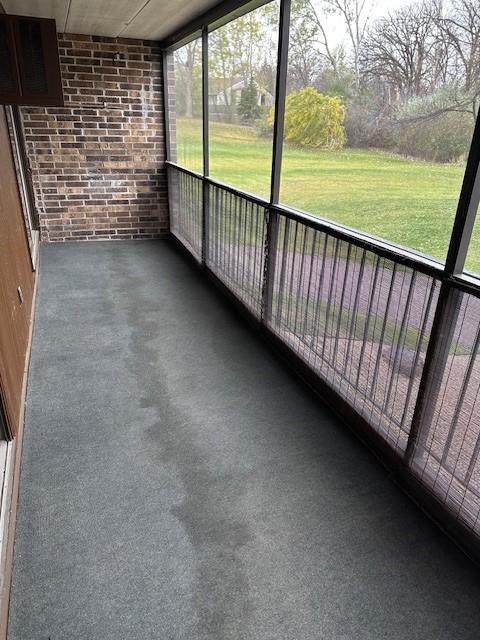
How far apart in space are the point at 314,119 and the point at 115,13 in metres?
2.42

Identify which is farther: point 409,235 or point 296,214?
point 296,214

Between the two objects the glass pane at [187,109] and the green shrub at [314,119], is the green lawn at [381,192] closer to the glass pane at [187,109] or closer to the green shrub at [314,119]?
the green shrub at [314,119]

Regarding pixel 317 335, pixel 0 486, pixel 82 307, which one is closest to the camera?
pixel 0 486

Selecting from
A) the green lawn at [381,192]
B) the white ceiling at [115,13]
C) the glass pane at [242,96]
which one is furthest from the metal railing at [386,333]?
the white ceiling at [115,13]

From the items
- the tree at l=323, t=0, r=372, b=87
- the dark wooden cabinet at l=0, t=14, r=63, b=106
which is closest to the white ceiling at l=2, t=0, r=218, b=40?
the tree at l=323, t=0, r=372, b=87

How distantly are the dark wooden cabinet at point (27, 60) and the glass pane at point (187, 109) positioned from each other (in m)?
2.87

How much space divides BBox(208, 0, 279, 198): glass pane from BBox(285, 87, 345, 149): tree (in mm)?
978

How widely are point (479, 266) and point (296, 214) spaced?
130 cm

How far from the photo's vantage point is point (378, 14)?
214 cm

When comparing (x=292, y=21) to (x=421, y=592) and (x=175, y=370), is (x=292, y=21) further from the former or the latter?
(x=421, y=592)

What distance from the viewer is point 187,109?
18.8 ft

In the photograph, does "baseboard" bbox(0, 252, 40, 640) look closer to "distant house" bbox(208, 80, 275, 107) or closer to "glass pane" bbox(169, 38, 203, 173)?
"distant house" bbox(208, 80, 275, 107)

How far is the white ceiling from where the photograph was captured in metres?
3.62

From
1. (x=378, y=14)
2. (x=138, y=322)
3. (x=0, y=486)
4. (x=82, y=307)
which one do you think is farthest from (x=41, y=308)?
(x=378, y=14)
